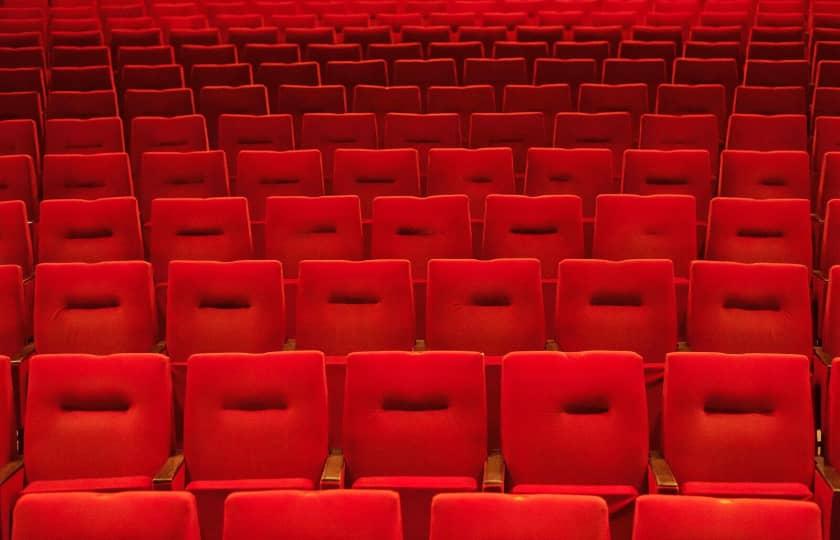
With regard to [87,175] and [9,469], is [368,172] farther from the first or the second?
[9,469]

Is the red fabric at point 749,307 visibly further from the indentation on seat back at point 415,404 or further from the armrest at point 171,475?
the armrest at point 171,475

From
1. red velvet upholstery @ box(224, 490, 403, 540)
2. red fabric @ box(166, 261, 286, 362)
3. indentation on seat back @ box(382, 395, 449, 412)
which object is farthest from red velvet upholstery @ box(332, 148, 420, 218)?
red velvet upholstery @ box(224, 490, 403, 540)

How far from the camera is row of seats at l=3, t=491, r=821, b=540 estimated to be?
1.35 ft

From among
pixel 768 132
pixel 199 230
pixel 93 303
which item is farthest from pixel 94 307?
pixel 768 132

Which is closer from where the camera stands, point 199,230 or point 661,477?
point 661,477

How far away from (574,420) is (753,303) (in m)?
0.18

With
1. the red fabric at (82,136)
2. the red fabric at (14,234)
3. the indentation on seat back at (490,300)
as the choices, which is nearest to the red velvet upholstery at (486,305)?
the indentation on seat back at (490,300)

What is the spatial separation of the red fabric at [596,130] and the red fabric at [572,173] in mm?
95

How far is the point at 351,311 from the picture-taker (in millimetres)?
688

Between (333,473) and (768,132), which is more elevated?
(768,132)

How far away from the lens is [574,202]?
784 mm

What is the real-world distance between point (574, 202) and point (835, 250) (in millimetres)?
190

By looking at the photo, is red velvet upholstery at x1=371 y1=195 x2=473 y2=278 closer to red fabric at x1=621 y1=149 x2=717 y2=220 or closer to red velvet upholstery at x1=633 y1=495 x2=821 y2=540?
red fabric at x1=621 y1=149 x2=717 y2=220

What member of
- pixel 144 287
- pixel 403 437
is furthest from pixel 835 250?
pixel 144 287
